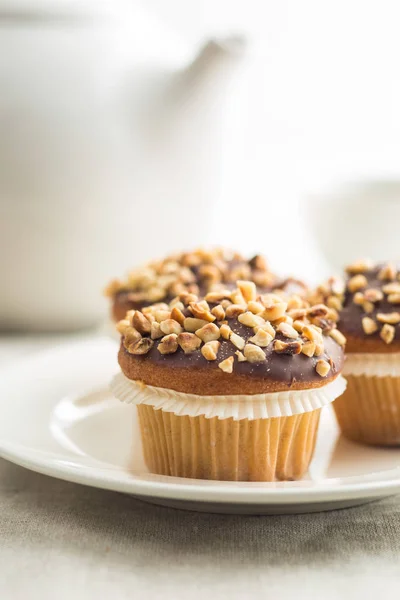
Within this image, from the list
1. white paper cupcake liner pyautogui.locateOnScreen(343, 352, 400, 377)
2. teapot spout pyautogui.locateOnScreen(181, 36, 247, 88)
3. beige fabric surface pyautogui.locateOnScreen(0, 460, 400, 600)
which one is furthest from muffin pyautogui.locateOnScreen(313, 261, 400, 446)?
teapot spout pyautogui.locateOnScreen(181, 36, 247, 88)

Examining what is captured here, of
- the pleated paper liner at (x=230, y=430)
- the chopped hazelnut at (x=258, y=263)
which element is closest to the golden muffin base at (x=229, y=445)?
the pleated paper liner at (x=230, y=430)

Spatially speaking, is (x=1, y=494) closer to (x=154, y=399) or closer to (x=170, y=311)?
(x=154, y=399)

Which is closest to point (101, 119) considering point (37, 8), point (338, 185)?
point (37, 8)

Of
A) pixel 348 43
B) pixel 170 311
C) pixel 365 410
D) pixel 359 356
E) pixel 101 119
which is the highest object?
pixel 348 43

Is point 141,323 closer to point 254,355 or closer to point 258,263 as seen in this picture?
point 254,355

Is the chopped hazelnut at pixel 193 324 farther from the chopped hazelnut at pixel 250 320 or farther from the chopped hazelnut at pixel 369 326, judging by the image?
the chopped hazelnut at pixel 369 326

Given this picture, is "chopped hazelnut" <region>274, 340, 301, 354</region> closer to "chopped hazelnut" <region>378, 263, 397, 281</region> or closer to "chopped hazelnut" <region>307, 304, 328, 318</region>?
"chopped hazelnut" <region>307, 304, 328, 318</region>
